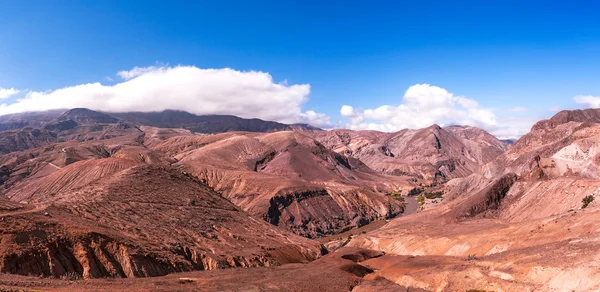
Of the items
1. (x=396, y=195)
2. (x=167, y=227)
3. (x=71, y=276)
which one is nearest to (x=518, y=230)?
(x=167, y=227)

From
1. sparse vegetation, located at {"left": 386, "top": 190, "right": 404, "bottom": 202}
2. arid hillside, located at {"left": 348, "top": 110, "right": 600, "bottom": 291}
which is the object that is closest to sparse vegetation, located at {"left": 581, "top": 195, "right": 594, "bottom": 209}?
arid hillside, located at {"left": 348, "top": 110, "right": 600, "bottom": 291}

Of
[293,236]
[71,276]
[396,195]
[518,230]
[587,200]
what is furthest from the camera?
[396,195]

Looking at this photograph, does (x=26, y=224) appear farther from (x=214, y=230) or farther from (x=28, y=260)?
(x=214, y=230)

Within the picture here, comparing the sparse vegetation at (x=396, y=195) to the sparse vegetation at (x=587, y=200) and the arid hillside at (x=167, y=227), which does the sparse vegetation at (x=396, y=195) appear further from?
the sparse vegetation at (x=587, y=200)

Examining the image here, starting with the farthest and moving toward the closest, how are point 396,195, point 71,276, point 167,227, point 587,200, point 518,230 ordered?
point 396,195 < point 587,200 < point 167,227 < point 518,230 < point 71,276

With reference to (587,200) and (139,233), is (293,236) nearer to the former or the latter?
(139,233)

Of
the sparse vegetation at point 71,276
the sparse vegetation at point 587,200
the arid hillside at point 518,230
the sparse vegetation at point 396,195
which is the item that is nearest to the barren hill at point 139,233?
the sparse vegetation at point 71,276

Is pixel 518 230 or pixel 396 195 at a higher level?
pixel 518 230

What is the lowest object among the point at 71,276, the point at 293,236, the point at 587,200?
the point at 293,236

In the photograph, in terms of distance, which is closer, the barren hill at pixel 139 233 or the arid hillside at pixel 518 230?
the arid hillside at pixel 518 230

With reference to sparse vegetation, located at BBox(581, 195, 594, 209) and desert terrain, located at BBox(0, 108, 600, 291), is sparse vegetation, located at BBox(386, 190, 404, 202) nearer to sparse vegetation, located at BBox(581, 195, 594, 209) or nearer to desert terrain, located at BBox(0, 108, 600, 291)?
desert terrain, located at BBox(0, 108, 600, 291)

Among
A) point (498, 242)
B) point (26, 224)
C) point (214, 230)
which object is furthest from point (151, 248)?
point (498, 242)

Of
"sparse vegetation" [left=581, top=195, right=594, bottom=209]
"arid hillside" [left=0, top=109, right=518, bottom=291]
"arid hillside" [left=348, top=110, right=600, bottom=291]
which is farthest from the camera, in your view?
"sparse vegetation" [left=581, top=195, right=594, bottom=209]

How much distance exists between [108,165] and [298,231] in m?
55.6
